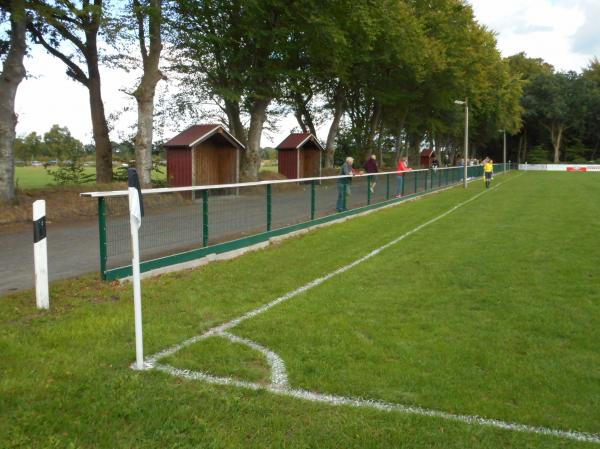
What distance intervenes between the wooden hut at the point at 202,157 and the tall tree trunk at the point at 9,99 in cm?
728

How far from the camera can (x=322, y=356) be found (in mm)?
4965

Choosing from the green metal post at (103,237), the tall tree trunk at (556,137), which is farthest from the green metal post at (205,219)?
the tall tree trunk at (556,137)

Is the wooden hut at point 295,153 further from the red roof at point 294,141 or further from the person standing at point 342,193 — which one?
the person standing at point 342,193

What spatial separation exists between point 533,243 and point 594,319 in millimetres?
5713

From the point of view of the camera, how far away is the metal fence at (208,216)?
26.1 feet

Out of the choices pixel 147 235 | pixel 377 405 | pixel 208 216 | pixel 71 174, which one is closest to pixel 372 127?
pixel 71 174

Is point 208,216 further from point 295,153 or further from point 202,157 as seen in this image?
point 295,153

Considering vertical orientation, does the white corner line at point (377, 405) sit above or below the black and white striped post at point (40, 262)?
below

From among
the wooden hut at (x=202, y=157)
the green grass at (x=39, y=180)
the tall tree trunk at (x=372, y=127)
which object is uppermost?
the tall tree trunk at (x=372, y=127)

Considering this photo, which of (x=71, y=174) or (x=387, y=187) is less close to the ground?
(x=71, y=174)

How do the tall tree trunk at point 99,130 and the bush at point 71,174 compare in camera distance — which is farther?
the bush at point 71,174

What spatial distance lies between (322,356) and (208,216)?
17.8ft

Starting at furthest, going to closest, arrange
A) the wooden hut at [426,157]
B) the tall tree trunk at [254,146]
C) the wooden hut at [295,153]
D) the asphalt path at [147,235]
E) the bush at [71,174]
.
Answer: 1. the wooden hut at [426,157]
2. the wooden hut at [295,153]
3. the tall tree trunk at [254,146]
4. the bush at [71,174]
5. the asphalt path at [147,235]

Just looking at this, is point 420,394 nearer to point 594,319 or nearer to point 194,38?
point 594,319
